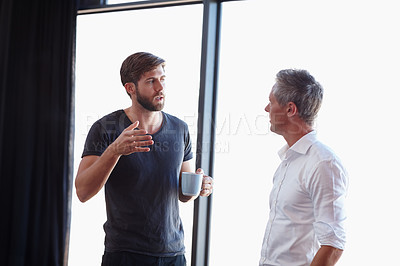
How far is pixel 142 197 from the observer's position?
1.75m

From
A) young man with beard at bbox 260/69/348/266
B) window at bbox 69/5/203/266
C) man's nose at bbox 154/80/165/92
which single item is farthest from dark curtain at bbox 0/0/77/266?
young man with beard at bbox 260/69/348/266

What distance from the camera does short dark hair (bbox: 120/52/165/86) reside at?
1859 millimetres

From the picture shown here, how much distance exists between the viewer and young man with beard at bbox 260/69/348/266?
4.09 ft

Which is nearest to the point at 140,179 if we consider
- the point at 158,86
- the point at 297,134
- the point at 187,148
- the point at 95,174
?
the point at 95,174

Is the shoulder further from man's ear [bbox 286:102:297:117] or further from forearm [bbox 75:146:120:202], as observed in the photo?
forearm [bbox 75:146:120:202]

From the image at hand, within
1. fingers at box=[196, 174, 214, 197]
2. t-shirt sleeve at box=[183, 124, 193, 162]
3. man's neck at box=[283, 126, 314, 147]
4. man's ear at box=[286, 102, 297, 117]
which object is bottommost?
fingers at box=[196, 174, 214, 197]

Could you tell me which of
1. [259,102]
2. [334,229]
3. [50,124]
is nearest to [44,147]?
[50,124]

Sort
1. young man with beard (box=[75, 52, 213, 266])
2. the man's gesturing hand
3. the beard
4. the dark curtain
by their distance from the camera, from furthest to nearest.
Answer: the dark curtain < the beard < young man with beard (box=[75, 52, 213, 266]) < the man's gesturing hand

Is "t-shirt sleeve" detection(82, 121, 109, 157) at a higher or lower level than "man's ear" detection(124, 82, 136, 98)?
lower

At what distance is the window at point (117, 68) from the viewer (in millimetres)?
2236

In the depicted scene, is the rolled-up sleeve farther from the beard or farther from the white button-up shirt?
the beard

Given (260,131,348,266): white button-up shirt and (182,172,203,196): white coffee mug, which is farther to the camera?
(182,172,203,196): white coffee mug

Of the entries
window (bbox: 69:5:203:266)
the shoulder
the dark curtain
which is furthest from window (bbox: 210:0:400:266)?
the dark curtain

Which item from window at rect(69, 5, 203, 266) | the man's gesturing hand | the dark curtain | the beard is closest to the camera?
the man's gesturing hand
